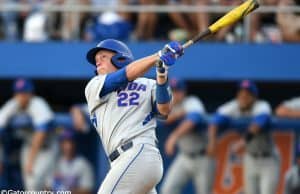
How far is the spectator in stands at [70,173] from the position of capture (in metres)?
13.3

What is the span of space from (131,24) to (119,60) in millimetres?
5937

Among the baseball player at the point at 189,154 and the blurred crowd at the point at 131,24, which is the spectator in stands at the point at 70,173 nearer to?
the baseball player at the point at 189,154

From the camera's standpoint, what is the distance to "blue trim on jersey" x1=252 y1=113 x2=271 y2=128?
12.3 meters

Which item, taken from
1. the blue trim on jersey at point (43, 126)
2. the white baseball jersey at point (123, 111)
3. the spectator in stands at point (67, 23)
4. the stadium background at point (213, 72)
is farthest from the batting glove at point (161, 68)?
the spectator in stands at point (67, 23)

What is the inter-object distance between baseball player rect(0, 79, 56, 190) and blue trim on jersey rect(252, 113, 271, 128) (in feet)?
8.57

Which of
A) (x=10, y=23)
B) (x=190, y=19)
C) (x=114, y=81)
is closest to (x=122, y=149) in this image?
(x=114, y=81)

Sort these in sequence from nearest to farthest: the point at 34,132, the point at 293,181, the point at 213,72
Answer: the point at 293,181 → the point at 34,132 → the point at 213,72

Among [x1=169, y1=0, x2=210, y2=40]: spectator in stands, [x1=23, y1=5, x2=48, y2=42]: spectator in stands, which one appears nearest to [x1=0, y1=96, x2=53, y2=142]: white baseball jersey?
[x1=23, y1=5, x2=48, y2=42]: spectator in stands

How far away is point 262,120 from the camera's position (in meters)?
12.3

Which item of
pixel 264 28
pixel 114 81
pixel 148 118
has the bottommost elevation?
pixel 264 28

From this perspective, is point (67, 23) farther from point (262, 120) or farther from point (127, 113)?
point (127, 113)

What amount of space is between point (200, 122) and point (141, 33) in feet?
5.62

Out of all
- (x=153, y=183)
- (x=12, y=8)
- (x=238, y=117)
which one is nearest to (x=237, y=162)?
(x=238, y=117)

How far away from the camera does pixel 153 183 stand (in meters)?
7.91
